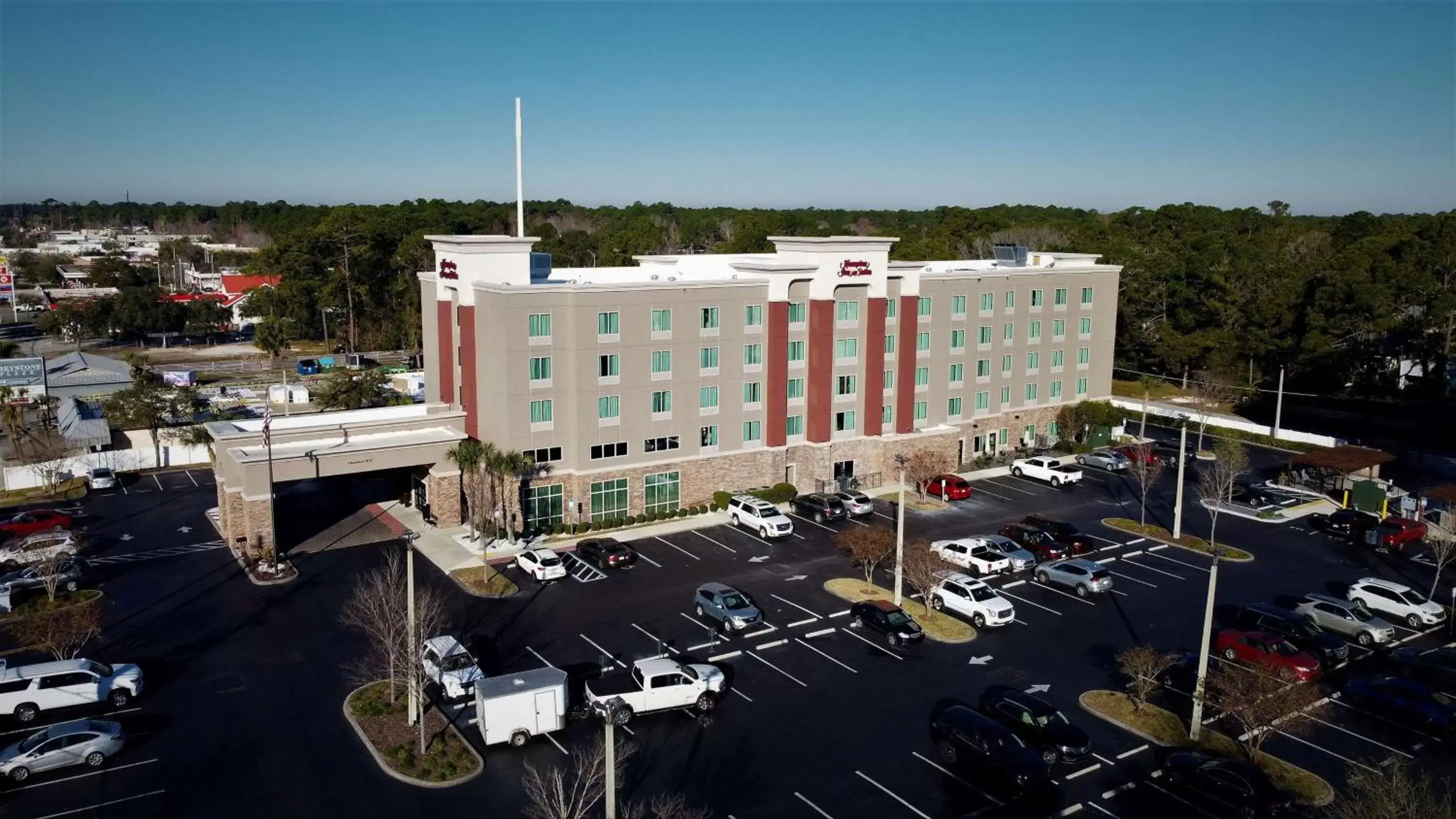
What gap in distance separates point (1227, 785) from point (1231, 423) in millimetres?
57073

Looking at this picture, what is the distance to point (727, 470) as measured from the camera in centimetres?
5547

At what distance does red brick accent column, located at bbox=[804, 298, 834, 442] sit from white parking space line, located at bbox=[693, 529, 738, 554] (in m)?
10.2

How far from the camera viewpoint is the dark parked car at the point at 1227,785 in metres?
25.8

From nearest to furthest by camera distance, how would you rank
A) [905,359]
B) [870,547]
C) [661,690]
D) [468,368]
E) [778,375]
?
[661,690]
[870,547]
[468,368]
[778,375]
[905,359]

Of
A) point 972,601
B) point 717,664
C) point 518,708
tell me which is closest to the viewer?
point 518,708

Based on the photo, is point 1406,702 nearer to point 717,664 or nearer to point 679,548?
point 717,664

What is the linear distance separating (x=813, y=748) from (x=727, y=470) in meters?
27.0

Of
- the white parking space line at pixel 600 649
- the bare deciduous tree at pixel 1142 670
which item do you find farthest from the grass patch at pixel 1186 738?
the white parking space line at pixel 600 649

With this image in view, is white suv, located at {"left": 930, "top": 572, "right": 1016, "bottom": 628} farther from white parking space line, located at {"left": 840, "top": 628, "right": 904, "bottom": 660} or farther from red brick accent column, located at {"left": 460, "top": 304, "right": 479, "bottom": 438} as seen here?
red brick accent column, located at {"left": 460, "top": 304, "right": 479, "bottom": 438}

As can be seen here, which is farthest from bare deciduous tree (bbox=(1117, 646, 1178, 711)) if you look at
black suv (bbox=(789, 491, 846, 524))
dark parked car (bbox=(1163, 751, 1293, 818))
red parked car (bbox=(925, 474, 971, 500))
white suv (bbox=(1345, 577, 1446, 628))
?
red parked car (bbox=(925, 474, 971, 500))

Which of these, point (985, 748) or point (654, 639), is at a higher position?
point (985, 748)

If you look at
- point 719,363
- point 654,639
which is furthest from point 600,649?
point 719,363

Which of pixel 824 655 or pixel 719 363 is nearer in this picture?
pixel 824 655

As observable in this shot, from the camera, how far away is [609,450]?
51.9 meters
